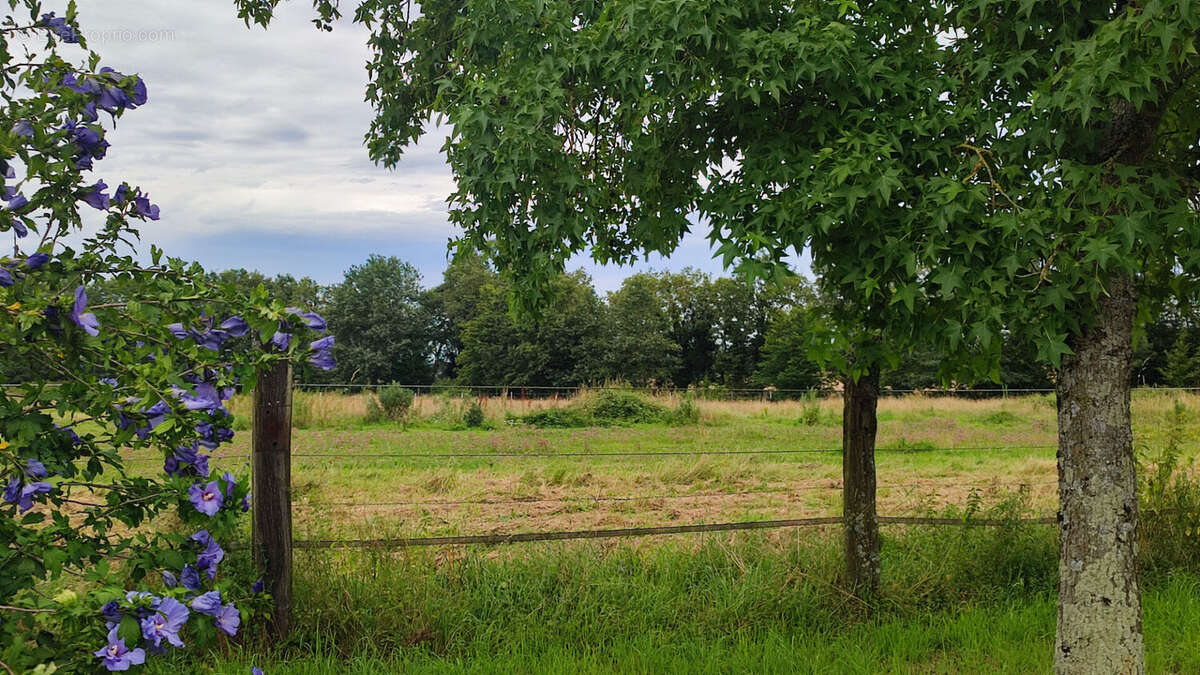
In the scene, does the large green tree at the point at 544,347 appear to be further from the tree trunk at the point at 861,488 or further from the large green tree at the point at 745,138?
the large green tree at the point at 745,138

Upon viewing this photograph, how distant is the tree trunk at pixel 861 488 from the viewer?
5.52m

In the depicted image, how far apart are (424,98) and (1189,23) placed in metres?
4.67

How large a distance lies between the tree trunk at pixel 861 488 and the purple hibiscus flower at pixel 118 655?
4436mm

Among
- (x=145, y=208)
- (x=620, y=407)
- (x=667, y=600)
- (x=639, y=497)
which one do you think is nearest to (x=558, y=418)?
(x=620, y=407)

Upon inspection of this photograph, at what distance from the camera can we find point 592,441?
15055 mm

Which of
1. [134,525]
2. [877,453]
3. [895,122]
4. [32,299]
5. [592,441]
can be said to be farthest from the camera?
[592,441]

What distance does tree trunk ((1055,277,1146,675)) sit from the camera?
4289 mm

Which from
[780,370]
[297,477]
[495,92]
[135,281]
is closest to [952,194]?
[495,92]

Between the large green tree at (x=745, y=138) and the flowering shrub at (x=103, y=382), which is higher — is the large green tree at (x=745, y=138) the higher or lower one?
the higher one

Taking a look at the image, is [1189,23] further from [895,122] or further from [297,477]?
[297,477]

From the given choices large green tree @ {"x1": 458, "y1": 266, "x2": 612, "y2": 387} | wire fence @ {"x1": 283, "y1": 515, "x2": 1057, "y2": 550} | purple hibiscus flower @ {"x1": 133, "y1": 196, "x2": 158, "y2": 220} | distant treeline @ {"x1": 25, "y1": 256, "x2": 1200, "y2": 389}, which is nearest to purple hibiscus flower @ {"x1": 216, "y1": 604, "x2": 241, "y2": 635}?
purple hibiscus flower @ {"x1": 133, "y1": 196, "x2": 158, "y2": 220}

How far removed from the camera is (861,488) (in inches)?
221

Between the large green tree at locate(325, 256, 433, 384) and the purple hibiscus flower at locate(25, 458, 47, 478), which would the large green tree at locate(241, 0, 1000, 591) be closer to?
the purple hibiscus flower at locate(25, 458, 47, 478)

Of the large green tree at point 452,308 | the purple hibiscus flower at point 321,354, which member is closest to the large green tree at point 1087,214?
the purple hibiscus flower at point 321,354
